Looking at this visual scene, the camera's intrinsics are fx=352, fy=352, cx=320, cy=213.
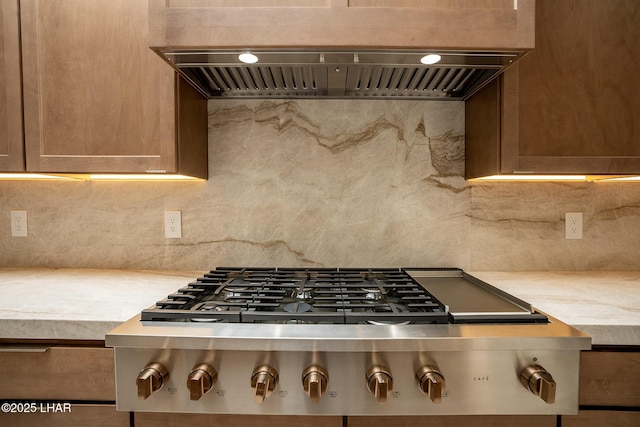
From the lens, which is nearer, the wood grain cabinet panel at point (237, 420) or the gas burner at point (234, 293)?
the wood grain cabinet panel at point (237, 420)

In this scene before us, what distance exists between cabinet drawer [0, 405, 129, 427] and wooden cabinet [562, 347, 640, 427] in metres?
1.14

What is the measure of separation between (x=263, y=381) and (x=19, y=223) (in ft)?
4.71

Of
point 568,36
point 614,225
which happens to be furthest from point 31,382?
point 614,225

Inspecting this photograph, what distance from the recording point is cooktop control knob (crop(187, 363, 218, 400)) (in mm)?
762

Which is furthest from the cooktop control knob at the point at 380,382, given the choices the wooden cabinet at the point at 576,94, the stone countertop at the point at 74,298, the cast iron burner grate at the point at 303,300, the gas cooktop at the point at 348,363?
the wooden cabinet at the point at 576,94

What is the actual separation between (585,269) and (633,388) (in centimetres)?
73

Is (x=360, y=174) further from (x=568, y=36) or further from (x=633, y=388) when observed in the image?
(x=633, y=388)

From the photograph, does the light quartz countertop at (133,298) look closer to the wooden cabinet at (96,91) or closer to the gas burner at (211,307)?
the gas burner at (211,307)

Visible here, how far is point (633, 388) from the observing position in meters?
0.87

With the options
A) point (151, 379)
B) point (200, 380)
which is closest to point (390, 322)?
point (200, 380)

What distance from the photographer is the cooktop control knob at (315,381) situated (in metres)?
0.76

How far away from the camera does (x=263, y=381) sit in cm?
77

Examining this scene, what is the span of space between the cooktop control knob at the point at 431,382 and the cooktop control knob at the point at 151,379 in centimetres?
58

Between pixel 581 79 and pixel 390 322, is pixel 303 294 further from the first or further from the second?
pixel 581 79
